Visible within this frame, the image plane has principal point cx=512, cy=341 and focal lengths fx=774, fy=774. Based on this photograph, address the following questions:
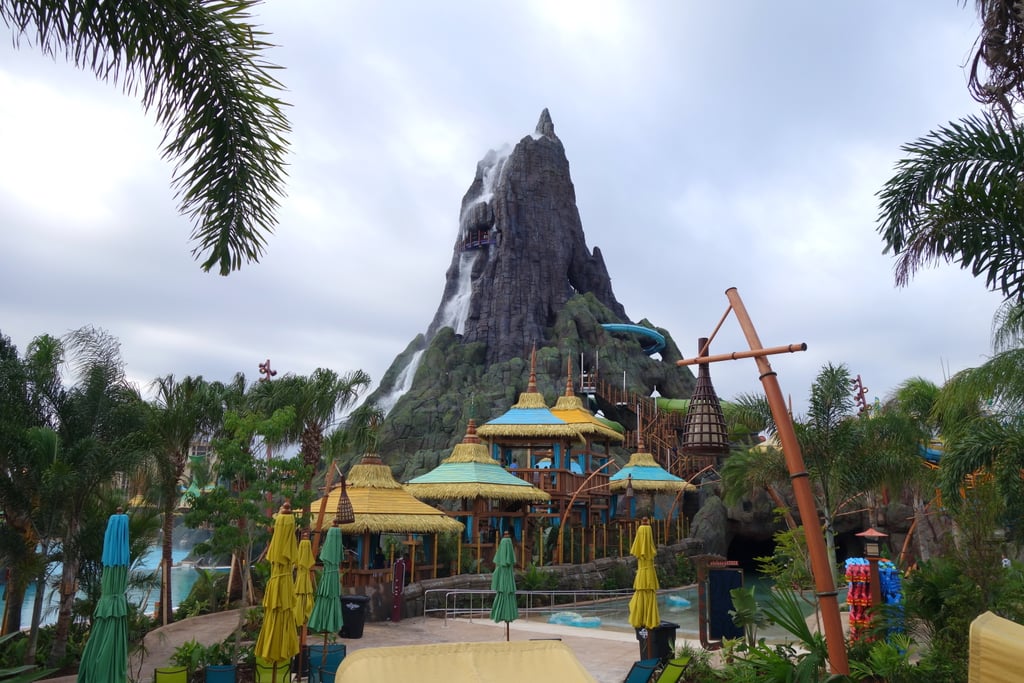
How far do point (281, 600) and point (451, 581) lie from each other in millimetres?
11264

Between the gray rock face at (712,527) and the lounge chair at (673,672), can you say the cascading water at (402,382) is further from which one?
the lounge chair at (673,672)

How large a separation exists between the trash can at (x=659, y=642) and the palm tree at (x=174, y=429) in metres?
9.56

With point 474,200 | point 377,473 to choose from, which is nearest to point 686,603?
point 377,473

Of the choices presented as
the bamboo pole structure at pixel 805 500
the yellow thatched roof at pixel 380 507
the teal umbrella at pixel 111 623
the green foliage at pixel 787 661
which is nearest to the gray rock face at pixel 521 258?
the yellow thatched roof at pixel 380 507

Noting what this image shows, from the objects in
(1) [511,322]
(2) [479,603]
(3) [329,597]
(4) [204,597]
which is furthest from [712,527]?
(3) [329,597]

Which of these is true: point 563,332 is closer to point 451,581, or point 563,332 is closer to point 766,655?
point 451,581

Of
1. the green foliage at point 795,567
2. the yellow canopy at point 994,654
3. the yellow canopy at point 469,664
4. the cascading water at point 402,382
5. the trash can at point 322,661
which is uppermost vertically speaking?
the cascading water at point 402,382

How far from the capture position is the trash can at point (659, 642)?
1028 cm

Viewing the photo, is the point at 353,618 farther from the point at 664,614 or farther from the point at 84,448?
the point at 664,614

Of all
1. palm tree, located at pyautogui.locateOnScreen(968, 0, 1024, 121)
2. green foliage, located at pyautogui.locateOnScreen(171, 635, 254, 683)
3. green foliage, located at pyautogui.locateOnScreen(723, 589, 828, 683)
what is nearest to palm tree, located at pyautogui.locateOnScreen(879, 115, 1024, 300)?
palm tree, located at pyautogui.locateOnScreen(968, 0, 1024, 121)

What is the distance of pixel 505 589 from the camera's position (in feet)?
39.4

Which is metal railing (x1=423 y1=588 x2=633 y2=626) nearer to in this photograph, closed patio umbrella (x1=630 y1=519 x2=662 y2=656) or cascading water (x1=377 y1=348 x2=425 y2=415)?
closed patio umbrella (x1=630 y1=519 x2=662 y2=656)

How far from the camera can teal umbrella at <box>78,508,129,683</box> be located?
7.17m

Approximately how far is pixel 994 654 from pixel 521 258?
173 ft
